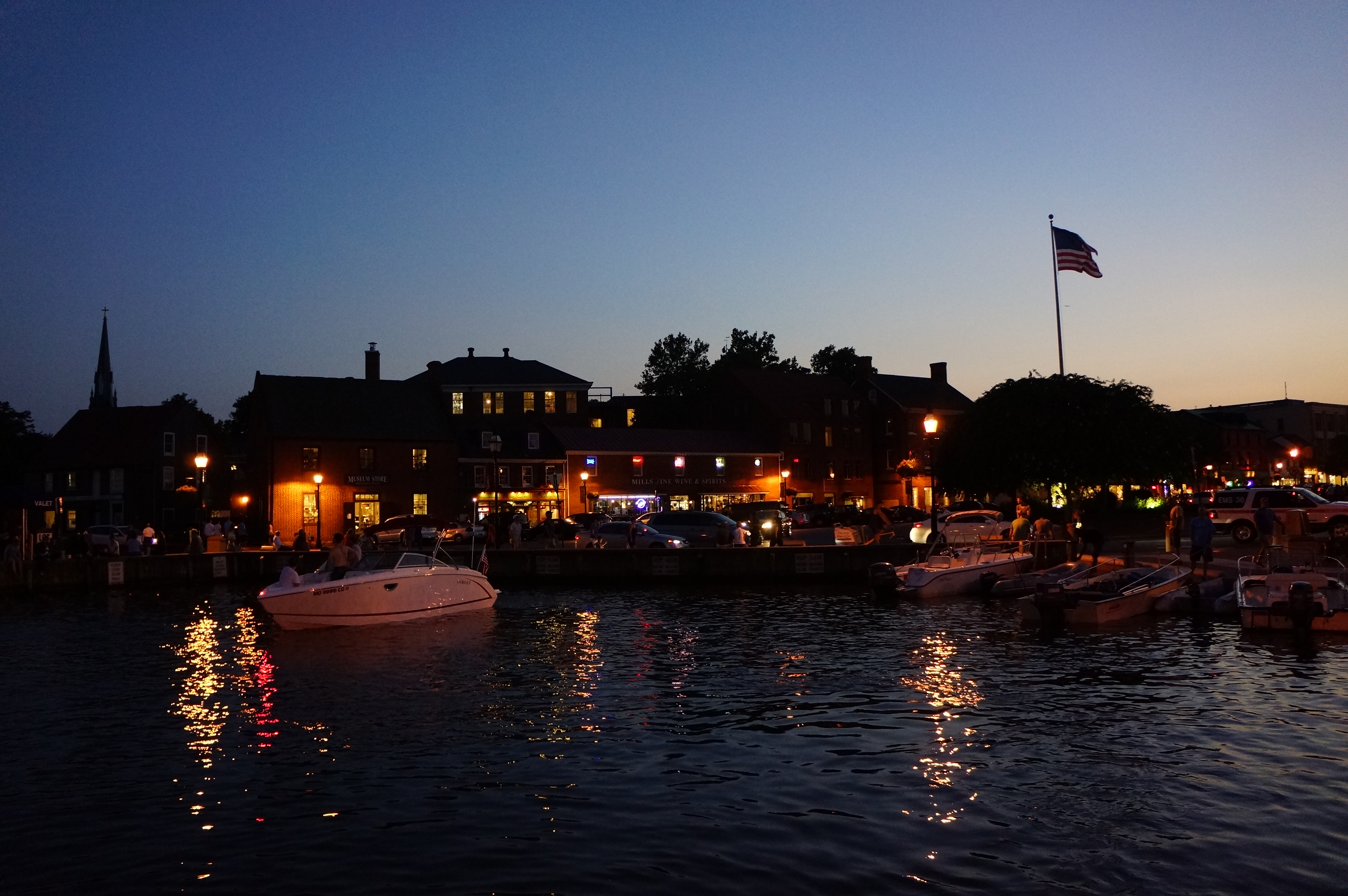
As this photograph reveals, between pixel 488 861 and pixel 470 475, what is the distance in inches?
2929

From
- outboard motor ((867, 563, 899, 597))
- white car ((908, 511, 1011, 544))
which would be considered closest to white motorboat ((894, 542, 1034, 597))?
outboard motor ((867, 563, 899, 597))

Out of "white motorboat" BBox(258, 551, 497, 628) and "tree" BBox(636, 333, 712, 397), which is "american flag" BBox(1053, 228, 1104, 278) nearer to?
"white motorboat" BBox(258, 551, 497, 628)

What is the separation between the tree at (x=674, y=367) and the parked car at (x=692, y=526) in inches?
2929

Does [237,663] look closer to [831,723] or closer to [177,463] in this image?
[831,723]

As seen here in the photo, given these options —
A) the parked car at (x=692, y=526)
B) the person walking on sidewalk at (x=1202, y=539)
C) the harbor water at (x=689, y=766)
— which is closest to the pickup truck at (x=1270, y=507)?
the person walking on sidewalk at (x=1202, y=539)

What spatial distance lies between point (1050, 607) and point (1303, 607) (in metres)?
5.19

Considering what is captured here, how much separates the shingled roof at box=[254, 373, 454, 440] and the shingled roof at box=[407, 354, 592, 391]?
18.4 feet

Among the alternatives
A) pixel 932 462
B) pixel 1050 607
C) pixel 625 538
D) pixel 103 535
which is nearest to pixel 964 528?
pixel 932 462

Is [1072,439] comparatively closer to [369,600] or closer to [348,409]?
[369,600]

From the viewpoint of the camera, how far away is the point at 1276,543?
98.6 ft

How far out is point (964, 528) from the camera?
Answer: 42.9 meters

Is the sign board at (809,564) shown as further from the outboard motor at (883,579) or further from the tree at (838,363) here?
the tree at (838,363)

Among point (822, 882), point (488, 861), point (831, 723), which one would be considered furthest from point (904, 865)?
point (831, 723)

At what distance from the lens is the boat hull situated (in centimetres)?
2803
